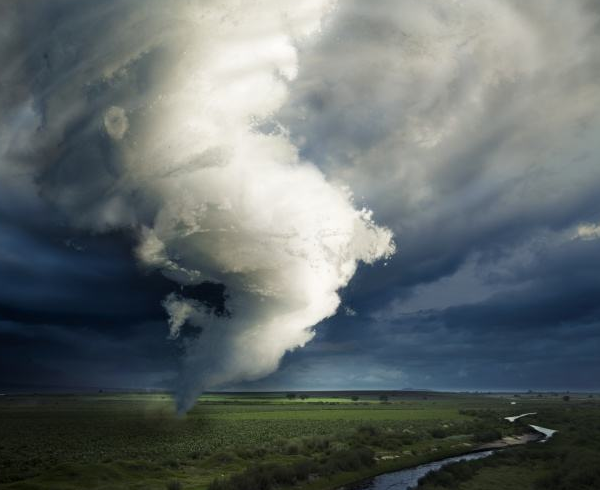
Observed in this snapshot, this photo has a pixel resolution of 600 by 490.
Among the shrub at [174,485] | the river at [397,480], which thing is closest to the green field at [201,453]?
the shrub at [174,485]

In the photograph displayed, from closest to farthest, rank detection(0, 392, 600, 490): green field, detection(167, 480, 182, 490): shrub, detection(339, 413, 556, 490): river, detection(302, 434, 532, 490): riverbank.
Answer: detection(167, 480, 182, 490): shrub
detection(0, 392, 600, 490): green field
detection(302, 434, 532, 490): riverbank
detection(339, 413, 556, 490): river

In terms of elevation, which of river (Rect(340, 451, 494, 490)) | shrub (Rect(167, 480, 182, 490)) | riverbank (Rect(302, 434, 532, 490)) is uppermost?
shrub (Rect(167, 480, 182, 490))

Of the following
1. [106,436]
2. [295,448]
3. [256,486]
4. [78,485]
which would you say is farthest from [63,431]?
[256,486]

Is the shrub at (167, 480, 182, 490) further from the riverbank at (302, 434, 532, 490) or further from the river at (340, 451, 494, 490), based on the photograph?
the river at (340, 451, 494, 490)

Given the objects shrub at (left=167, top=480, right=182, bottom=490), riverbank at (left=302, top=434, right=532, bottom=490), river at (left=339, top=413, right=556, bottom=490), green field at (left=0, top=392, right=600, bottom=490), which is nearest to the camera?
shrub at (left=167, top=480, right=182, bottom=490)

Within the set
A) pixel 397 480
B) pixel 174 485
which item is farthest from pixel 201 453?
pixel 397 480

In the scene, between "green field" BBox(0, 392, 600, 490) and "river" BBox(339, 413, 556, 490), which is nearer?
"green field" BBox(0, 392, 600, 490)

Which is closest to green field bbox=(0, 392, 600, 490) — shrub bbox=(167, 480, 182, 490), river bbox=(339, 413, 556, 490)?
shrub bbox=(167, 480, 182, 490)

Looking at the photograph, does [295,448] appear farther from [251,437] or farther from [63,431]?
[63,431]

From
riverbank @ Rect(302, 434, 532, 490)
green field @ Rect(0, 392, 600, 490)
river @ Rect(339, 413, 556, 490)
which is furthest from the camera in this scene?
river @ Rect(339, 413, 556, 490)

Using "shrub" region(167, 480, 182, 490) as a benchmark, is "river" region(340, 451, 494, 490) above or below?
below

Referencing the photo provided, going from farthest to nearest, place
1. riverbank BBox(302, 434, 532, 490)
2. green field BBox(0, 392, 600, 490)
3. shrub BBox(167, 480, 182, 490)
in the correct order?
riverbank BBox(302, 434, 532, 490) < green field BBox(0, 392, 600, 490) < shrub BBox(167, 480, 182, 490)
